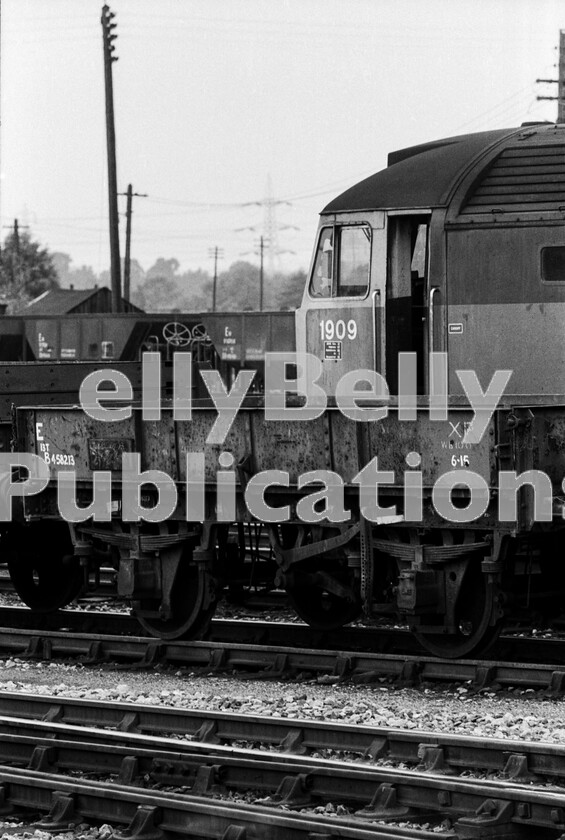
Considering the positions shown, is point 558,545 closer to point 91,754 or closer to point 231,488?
point 231,488

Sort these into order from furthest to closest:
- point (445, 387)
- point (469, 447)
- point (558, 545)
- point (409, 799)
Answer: point (445, 387) < point (558, 545) < point (469, 447) < point (409, 799)

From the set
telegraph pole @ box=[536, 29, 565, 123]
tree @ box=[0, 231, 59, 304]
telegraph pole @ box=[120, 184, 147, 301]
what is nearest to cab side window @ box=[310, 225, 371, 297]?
telegraph pole @ box=[536, 29, 565, 123]

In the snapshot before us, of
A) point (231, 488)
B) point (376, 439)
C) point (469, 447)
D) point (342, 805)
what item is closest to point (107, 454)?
point (231, 488)

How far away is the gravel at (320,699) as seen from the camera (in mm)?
8656

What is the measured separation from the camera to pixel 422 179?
11.4 meters

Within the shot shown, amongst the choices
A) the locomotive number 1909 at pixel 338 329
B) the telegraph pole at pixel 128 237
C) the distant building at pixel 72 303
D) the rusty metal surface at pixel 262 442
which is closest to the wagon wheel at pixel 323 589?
the rusty metal surface at pixel 262 442

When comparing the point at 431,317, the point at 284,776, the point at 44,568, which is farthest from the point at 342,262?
the point at 284,776

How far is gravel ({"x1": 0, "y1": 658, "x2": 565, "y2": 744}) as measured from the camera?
8.66 meters

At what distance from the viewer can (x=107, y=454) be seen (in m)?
11.9

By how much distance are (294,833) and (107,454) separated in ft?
19.3

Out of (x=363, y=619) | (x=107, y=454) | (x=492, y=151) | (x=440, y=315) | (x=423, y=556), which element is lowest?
(x=363, y=619)

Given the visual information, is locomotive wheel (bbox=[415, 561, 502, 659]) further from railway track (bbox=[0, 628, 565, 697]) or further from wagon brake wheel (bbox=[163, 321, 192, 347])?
wagon brake wheel (bbox=[163, 321, 192, 347])

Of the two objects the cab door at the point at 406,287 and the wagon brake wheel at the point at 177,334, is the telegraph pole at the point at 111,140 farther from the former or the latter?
the cab door at the point at 406,287

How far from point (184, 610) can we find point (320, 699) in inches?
98.0
